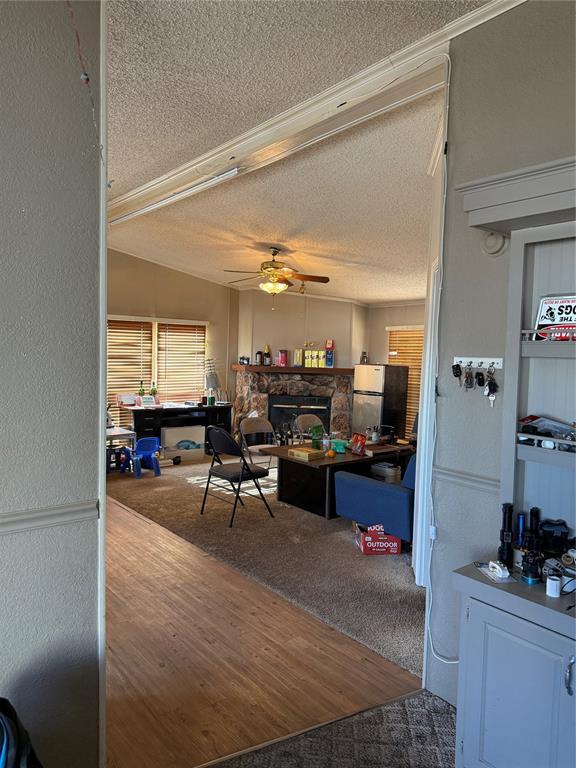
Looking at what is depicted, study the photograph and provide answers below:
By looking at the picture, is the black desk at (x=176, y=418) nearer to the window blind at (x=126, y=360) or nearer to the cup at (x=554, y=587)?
the window blind at (x=126, y=360)

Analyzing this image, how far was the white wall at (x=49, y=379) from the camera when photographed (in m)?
1.54

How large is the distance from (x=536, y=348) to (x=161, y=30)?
6.47 ft

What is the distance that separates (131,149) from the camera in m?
3.70

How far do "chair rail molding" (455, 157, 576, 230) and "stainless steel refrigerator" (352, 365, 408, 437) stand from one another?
634 cm

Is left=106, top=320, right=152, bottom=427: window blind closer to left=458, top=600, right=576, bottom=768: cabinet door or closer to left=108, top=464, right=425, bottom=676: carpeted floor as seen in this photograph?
left=108, top=464, right=425, bottom=676: carpeted floor

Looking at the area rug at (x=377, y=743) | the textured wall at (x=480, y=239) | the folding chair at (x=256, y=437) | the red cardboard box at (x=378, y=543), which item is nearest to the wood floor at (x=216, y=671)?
the area rug at (x=377, y=743)

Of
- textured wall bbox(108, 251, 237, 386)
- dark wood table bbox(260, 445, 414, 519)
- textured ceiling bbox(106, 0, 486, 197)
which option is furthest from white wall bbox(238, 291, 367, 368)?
textured ceiling bbox(106, 0, 486, 197)

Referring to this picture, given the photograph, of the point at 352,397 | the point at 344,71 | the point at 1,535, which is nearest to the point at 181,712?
the point at 1,535

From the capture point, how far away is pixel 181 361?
8000mm

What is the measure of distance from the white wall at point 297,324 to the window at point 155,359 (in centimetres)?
76

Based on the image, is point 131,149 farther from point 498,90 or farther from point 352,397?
point 352,397

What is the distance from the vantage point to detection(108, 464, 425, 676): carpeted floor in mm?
3000

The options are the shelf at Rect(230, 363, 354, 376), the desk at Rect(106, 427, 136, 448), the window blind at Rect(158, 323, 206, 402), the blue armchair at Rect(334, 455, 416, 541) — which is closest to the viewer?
the blue armchair at Rect(334, 455, 416, 541)

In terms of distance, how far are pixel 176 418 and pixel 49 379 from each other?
20.1ft
